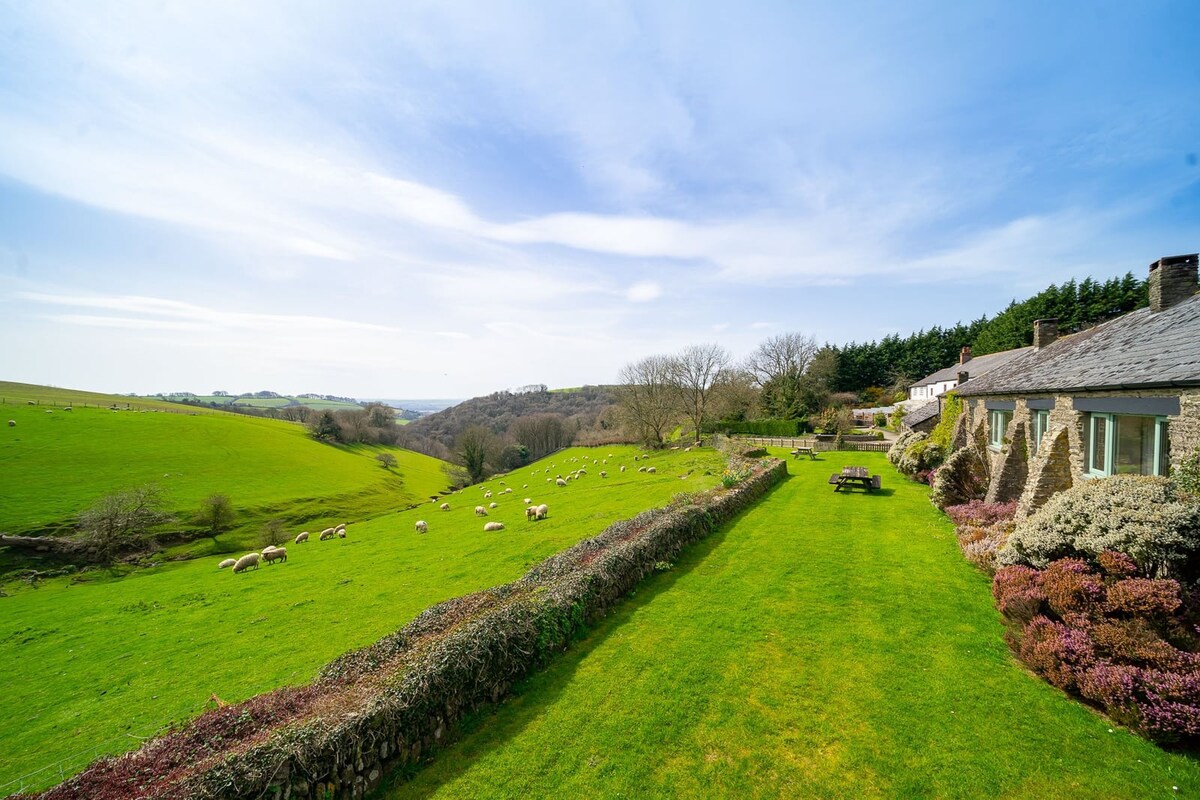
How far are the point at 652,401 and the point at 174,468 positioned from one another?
53.4m

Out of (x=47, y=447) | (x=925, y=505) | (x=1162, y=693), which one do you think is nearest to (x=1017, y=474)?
(x=925, y=505)

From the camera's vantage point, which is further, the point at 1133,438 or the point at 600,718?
the point at 1133,438

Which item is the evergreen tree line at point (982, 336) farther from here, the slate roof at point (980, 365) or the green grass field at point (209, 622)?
the green grass field at point (209, 622)

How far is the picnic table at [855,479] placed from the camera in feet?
73.3

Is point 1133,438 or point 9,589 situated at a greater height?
point 1133,438

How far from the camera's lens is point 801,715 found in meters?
7.05

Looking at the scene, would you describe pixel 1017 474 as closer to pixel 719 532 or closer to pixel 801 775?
pixel 719 532

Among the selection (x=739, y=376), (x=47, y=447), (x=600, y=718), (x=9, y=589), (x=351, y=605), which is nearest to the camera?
(x=600, y=718)

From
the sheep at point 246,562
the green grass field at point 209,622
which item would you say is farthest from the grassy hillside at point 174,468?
the sheep at point 246,562

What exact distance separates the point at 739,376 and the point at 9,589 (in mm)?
73938

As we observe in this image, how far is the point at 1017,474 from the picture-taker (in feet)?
53.4

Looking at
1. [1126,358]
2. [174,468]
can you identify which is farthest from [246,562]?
[1126,358]

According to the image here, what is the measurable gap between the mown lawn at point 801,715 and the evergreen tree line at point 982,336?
2579 inches

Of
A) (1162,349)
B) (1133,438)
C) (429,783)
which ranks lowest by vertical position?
(429,783)
